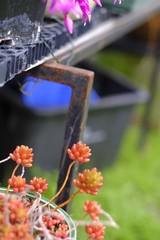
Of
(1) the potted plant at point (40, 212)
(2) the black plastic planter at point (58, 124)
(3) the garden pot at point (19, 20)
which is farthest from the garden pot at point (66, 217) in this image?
(2) the black plastic planter at point (58, 124)

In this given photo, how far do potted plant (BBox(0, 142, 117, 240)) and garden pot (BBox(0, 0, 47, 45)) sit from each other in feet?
1.18

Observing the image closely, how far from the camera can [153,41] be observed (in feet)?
13.3

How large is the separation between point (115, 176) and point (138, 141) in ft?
2.34

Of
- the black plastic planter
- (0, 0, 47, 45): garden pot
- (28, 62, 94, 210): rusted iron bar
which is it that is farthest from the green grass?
(0, 0, 47, 45): garden pot

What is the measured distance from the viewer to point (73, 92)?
1247 millimetres

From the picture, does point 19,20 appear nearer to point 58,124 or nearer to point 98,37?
point 98,37

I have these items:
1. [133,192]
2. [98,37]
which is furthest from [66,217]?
[133,192]

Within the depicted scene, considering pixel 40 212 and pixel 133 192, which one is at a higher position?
pixel 40 212

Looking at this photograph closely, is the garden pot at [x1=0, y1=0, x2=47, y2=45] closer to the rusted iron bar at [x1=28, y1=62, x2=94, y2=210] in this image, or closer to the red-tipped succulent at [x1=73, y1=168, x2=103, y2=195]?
the rusted iron bar at [x1=28, y1=62, x2=94, y2=210]

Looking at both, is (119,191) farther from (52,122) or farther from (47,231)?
(47,231)

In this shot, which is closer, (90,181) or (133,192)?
(90,181)

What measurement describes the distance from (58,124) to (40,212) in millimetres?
1888

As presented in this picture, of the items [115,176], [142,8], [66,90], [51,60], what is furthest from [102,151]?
Result: [51,60]

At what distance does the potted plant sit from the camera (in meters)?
0.80
